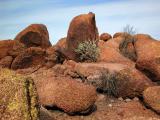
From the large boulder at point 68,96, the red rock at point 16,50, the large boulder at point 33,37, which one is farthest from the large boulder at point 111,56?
the large boulder at point 68,96

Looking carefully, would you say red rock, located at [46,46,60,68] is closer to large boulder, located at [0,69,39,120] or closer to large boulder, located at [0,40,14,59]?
large boulder, located at [0,40,14,59]

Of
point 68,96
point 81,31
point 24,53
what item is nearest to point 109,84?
point 68,96

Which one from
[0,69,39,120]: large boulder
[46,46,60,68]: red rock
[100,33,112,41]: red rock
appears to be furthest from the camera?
[100,33,112,41]: red rock

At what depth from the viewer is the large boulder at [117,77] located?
18969 millimetres

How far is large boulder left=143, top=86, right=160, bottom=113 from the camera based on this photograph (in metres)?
17.5

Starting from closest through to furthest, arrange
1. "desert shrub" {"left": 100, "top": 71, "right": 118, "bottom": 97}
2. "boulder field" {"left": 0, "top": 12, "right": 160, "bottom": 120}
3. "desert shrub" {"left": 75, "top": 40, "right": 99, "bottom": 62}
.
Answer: "boulder field" {"left": 0, "top": 12, "right": 160, "bottom": 120} < "desert shrub" {"left": 100, "top": 71, "right": 118, "bottom": 97} < "desert shrub" {"left": 75, "top": 40, "right": 99, "bottom": 62}

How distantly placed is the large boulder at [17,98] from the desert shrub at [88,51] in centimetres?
1475

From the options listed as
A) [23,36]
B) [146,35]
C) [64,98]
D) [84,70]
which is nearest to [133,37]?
[146,35]

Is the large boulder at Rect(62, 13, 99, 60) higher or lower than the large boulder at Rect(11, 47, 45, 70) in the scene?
higher

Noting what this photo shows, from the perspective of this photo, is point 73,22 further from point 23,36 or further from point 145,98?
point 145,98

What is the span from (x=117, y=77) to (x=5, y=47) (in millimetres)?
8120

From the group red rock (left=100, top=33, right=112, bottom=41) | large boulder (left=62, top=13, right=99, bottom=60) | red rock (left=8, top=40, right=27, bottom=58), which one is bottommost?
red rock (left=100, top=33, right=112, bottom=41)

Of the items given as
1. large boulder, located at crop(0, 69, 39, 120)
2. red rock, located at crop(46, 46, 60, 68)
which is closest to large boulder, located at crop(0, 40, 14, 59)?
red rock, located at crop(46, 46, 60, 68)

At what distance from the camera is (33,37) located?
26.9 m
